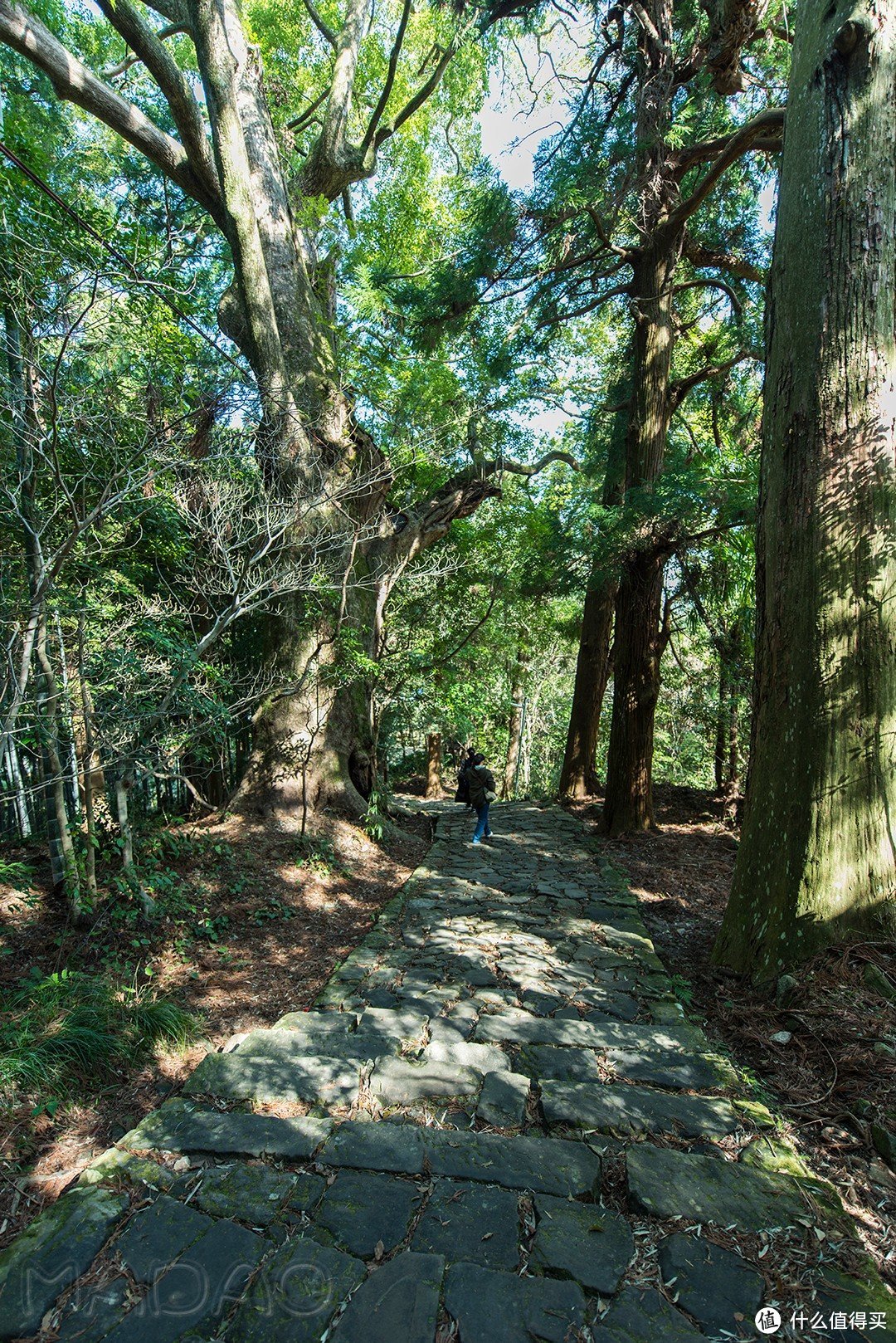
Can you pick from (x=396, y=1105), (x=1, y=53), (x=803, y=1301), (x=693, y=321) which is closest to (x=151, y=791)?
(x=396, y=1105)

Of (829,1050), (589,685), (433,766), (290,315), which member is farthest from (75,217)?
(433,766)

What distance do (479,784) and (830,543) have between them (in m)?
5.96

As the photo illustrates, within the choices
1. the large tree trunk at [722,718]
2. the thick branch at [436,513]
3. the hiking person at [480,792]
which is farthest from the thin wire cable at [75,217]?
the large tree trunk at [722,718]

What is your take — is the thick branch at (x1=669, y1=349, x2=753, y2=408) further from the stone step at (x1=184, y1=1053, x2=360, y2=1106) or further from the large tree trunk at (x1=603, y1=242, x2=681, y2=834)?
the stone step at (x1=184, y1=1053, x2=360, y2=1106)

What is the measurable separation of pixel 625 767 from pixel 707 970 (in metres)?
4.33

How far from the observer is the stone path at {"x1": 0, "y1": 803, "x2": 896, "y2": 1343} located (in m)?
1.79

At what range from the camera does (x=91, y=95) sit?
20.3 feet

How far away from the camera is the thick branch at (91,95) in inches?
216

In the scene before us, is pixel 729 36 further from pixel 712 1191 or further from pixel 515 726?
pixel 515 726

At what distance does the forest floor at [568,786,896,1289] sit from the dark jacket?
4.01 metres

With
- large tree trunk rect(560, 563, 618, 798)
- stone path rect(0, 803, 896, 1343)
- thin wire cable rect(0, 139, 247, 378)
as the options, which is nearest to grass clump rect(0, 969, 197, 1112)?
stone path rect(0, 803, 896, 1343)

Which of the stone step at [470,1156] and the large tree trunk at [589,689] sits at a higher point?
the large tree trunk at [589,689]

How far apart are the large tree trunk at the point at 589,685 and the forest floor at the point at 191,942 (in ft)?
17.5

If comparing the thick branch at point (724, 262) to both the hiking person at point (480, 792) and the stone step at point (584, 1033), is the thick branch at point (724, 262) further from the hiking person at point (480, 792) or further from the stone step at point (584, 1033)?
the stone step at point (584, 1033)
